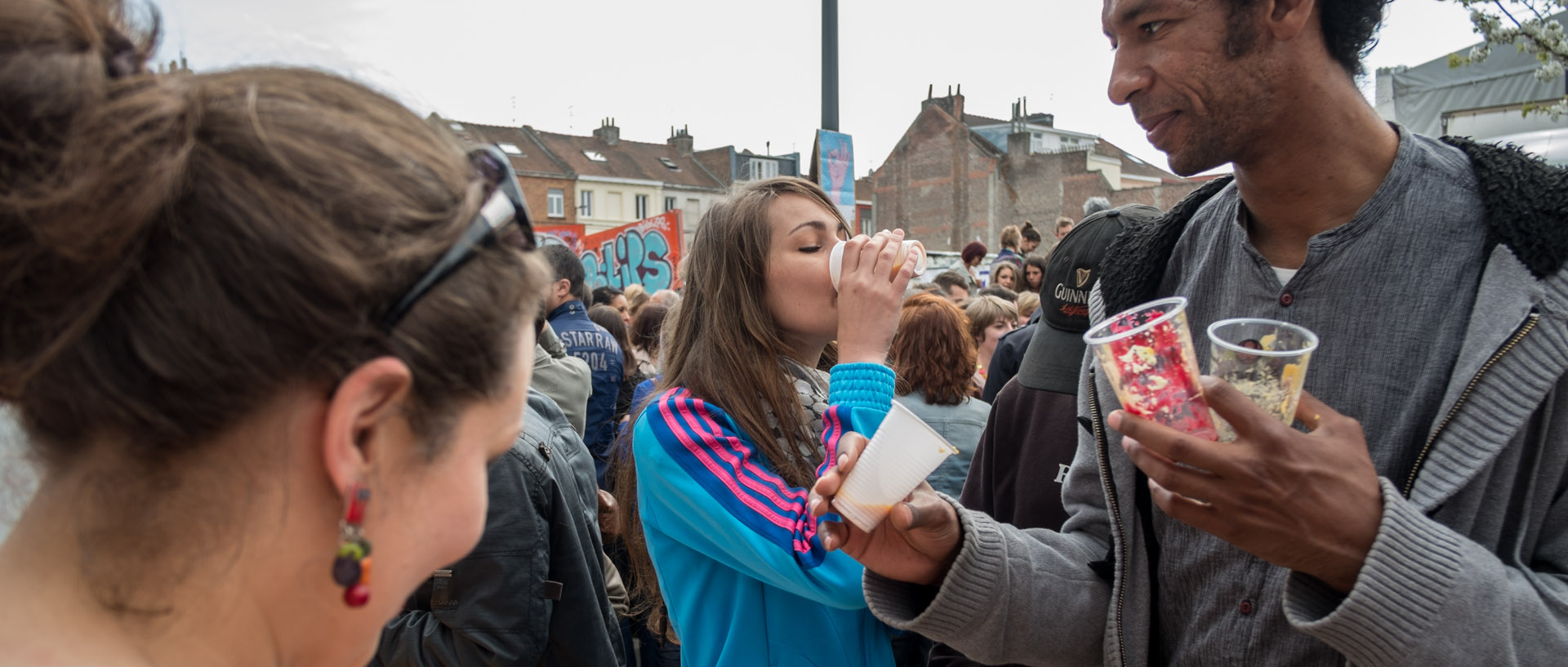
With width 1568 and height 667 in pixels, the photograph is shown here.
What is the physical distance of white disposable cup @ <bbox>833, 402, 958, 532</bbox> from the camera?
1718 millimetres

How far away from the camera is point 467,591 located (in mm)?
2777

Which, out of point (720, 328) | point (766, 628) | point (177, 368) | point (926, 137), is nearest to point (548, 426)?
point (720, 328)

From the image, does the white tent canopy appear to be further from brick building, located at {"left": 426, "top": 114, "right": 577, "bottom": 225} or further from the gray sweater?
brick building, located at {"left": 426, "top": 114, "right": 577, "bottom": 225}

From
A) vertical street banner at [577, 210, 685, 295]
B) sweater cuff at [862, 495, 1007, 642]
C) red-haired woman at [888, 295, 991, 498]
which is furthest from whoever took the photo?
vertical street banner at [577, 210, 685, 295]

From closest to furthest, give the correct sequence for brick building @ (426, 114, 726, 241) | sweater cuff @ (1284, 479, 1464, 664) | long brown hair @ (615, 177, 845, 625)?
sweater cuff @ (1284, 479, 1464, 664) → long brown hair @ (615, 177, 845, 625) → brick building @ (426, 114, 726, 241)

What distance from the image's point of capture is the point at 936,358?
4.35 meters

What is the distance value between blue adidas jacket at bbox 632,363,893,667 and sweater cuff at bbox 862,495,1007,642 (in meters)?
0.23

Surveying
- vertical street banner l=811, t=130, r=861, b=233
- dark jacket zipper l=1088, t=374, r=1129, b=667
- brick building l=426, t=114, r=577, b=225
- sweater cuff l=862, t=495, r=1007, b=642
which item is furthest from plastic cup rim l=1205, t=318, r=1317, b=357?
brick building l=426, t=114, r=577, b=225

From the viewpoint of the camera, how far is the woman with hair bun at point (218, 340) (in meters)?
0.83

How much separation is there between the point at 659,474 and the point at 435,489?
1.23 meters

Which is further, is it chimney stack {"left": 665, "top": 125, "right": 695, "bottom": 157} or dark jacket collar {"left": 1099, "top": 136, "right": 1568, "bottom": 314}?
chimney stack {"left": 665, "top": 125, "right": 695, "bottom": 157}

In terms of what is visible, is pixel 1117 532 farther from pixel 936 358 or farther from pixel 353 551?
pixel 936 358

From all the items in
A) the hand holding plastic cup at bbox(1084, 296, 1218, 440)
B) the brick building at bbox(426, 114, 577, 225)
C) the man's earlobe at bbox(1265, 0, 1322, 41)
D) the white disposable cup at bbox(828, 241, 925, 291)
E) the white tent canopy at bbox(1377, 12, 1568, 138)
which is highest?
the brick building at bbox(426, 114, 577, 225)

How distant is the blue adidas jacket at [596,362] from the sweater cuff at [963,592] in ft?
14.3
